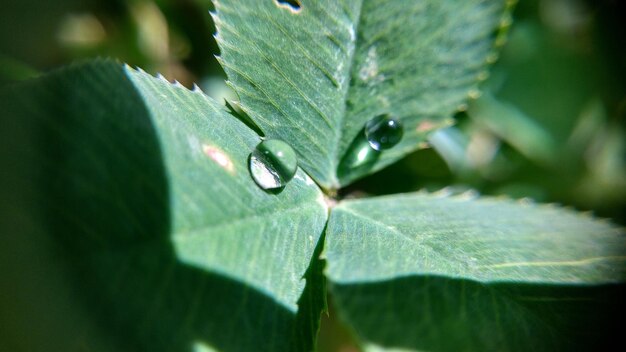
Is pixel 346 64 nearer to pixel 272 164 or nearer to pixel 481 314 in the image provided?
pixel 272 164

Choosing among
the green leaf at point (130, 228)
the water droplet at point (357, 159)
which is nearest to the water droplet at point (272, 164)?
the green leaf at point (130, 228)

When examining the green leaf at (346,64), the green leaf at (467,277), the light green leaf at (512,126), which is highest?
the green leaf at (346,64)

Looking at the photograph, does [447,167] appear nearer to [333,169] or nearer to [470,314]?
[333,169]

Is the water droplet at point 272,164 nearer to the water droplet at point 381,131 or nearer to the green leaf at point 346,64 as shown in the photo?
the green leaf at point 346,64

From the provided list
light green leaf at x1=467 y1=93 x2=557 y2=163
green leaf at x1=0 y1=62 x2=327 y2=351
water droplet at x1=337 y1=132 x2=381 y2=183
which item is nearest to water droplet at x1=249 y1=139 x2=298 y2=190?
green leaf at x1=0 y1=62 x2=327 y2=351

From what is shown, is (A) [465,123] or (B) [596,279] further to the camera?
(A) [465,123]

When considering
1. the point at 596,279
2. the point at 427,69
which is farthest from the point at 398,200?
the point at 596,279

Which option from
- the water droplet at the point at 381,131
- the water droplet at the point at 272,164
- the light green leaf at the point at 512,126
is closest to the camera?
the water droplet at the point at 272,164

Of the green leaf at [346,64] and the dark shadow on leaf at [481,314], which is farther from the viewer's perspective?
the green leaf at [346,64]
